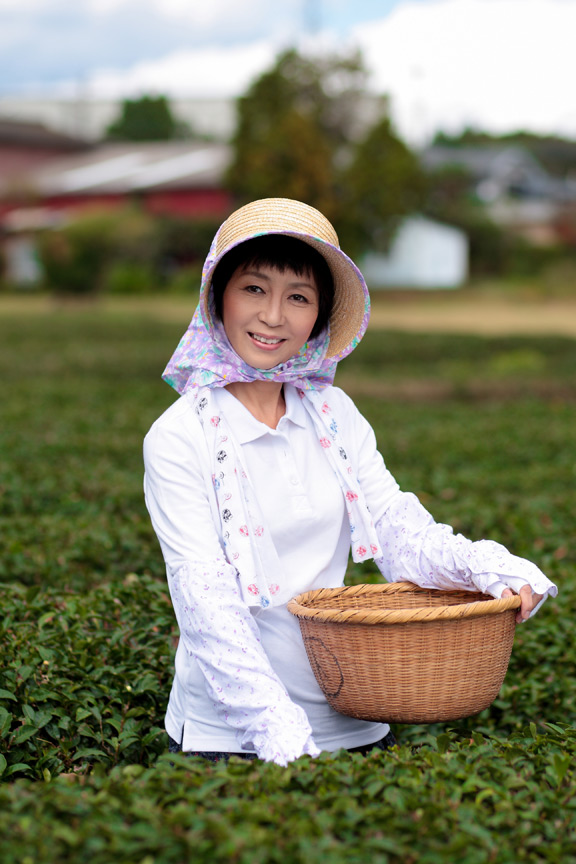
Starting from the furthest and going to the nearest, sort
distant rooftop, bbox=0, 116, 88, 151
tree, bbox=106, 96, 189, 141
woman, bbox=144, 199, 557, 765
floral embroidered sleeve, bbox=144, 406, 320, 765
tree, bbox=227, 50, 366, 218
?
tree, bbox=106, 96, 189, 141
distant rooftop, bbox=0, 116, 88, 151
tree, bbox=227, 50, 366, 218
woman, bbox=144, 199, 557, 765
floral embroidered sleeve, bbox=144, 406, 320, 765

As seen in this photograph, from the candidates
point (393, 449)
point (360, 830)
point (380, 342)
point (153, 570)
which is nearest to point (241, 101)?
point (380, 342)

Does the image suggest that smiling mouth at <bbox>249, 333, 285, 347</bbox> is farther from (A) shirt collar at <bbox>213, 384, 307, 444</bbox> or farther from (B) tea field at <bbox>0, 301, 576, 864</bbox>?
(B) tea field at <bbox>0, 301, 576, 864</bbox>

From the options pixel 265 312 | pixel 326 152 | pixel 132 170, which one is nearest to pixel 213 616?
pixel 265 312

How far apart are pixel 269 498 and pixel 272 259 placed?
525 millimetres

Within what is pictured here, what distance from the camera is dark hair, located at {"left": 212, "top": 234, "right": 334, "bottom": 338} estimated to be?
2344 mm

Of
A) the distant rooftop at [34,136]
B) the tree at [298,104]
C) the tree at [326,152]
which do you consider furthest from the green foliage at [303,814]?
the distant rooftop at [34,136]

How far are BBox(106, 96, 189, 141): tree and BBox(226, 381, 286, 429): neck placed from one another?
3345 inches

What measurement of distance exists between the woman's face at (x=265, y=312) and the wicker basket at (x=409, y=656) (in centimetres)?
55

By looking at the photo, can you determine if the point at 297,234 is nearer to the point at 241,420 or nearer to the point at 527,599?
the point at 241,420

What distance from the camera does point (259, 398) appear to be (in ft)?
8.07

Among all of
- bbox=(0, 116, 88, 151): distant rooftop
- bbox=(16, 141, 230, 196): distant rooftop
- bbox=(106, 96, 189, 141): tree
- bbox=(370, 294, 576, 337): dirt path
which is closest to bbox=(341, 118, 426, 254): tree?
bbox=(370, 294, 576, 337): dirt path

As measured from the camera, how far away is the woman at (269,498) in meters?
2.14

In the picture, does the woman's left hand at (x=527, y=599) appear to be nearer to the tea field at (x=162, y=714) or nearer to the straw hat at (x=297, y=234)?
the tea field at (x=162, y=714)

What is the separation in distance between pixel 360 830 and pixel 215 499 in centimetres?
76
